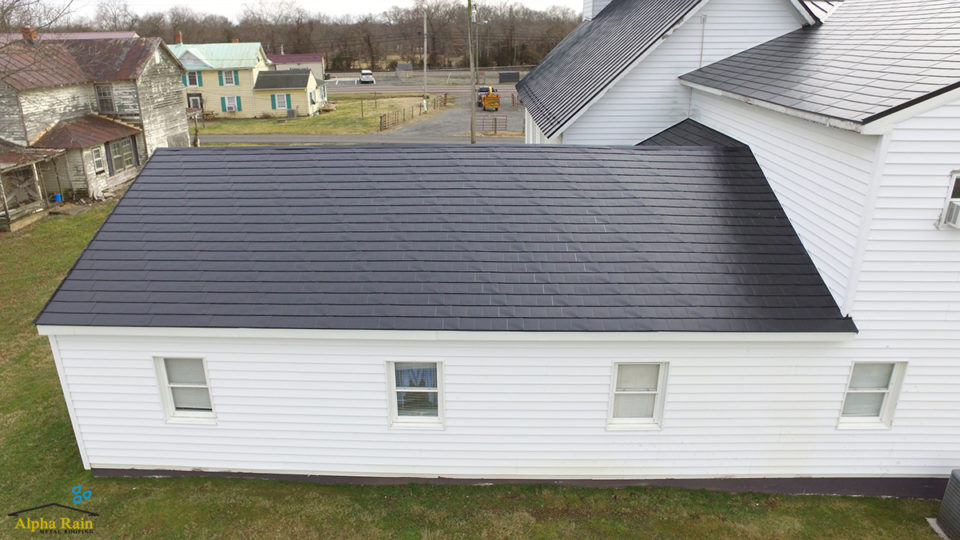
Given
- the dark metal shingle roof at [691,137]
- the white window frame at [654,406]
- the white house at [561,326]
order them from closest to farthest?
the white house at [561,326] → the white window frame at [654,406] → the dark metal shingle roof at [691,137]

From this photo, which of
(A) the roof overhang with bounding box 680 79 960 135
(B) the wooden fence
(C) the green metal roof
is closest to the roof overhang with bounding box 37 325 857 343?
(A) the roof overhang with bounding box 680 79 960 135

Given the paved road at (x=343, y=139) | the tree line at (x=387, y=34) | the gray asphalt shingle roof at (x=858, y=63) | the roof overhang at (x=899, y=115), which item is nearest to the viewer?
the roof overhang at (x=899, y=115)

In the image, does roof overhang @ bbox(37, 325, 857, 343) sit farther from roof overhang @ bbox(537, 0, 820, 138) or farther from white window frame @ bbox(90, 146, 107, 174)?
white window frame @ bbox(90, 146, 107, 174)

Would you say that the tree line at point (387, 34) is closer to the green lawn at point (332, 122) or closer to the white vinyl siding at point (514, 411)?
the green lawn at point (332, 122)

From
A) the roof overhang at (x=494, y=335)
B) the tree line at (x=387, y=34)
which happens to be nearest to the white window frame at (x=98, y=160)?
the roof overhang at (x=494, y=335)

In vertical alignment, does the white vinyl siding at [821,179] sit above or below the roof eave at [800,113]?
below

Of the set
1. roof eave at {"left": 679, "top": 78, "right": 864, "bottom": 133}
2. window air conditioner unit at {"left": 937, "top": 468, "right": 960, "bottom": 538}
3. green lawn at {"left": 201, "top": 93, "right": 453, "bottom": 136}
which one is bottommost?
window air conditioner unit at {"left": 937, "top": 468, "right": 960, "bottom": 538}
